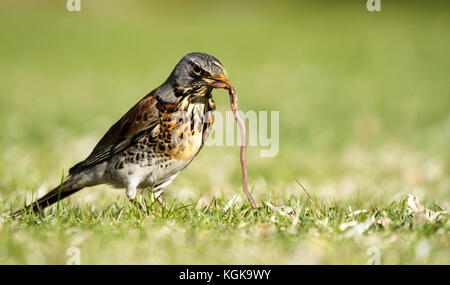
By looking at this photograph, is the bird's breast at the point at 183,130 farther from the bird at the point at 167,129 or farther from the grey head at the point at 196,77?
the grey head at the point at 196,77

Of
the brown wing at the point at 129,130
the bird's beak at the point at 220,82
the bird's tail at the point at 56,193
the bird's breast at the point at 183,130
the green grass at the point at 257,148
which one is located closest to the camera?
the green grass at the point at 257,148

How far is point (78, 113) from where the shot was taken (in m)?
11.5

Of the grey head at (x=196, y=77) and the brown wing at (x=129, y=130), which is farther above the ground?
the grey head at (x=196, y=77)

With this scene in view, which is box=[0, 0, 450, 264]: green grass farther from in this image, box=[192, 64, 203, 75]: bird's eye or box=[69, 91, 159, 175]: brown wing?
box=[192, 64, 203, 75]: bird's eye

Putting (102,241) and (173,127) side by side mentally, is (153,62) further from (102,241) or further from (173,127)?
(102,241)

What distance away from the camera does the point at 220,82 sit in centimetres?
455

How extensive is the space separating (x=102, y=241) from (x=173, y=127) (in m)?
1.47

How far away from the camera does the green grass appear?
11.8ft

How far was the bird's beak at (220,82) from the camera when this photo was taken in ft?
14.8

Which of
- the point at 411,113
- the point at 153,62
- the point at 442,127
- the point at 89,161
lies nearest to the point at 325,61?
the point at 153,62

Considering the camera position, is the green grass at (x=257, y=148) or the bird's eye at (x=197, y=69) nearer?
the green grass at (x=257, y=148)

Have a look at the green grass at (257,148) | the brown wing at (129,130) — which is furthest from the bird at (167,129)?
the green grass at (257,148)

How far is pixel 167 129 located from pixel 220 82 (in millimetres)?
626

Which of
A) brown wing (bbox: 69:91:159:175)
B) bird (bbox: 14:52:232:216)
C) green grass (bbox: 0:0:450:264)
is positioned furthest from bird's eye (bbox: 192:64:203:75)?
green grass (bbox: 0:0:450:264)
